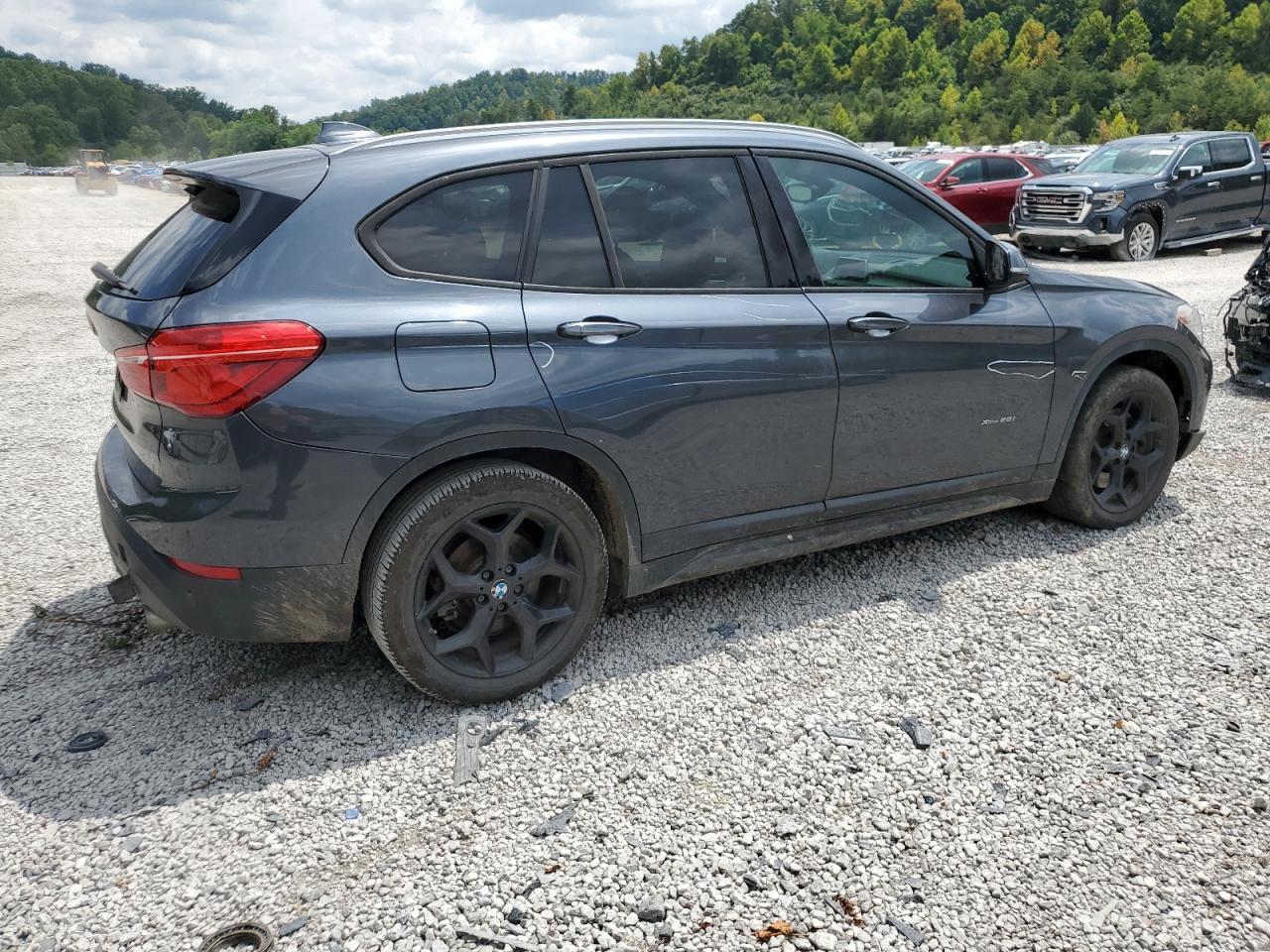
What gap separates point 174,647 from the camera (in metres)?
3.80

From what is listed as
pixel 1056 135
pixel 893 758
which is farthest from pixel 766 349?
pixel 1056 135

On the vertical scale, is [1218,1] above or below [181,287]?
above

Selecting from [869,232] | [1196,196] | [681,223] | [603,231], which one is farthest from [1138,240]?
[603,231]

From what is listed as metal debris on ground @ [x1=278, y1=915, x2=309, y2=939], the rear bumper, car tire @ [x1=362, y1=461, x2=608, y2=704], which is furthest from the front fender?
metal debris on ground @ [x1=278, y1=915, x2=309, y2=939]

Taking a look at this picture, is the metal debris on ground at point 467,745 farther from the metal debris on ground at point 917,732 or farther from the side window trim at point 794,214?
the side window trim at point 794,214

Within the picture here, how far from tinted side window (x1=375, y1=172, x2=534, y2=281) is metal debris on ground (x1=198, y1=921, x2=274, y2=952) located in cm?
188

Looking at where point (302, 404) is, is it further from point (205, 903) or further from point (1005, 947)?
point (1005, 947)

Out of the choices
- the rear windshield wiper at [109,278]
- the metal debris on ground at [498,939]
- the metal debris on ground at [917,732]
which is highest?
the rear windshield wiper at [109,278]

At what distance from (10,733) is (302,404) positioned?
1544mm

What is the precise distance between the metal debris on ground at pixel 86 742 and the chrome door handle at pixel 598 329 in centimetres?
197

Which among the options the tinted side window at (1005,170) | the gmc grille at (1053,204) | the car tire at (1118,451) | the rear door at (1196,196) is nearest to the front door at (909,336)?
the car tire at (1118,451)

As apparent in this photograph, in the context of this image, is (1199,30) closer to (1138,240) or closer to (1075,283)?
(1138,240)

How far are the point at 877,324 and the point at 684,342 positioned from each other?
0.90 meters

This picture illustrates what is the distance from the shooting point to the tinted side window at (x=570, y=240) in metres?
3.32
